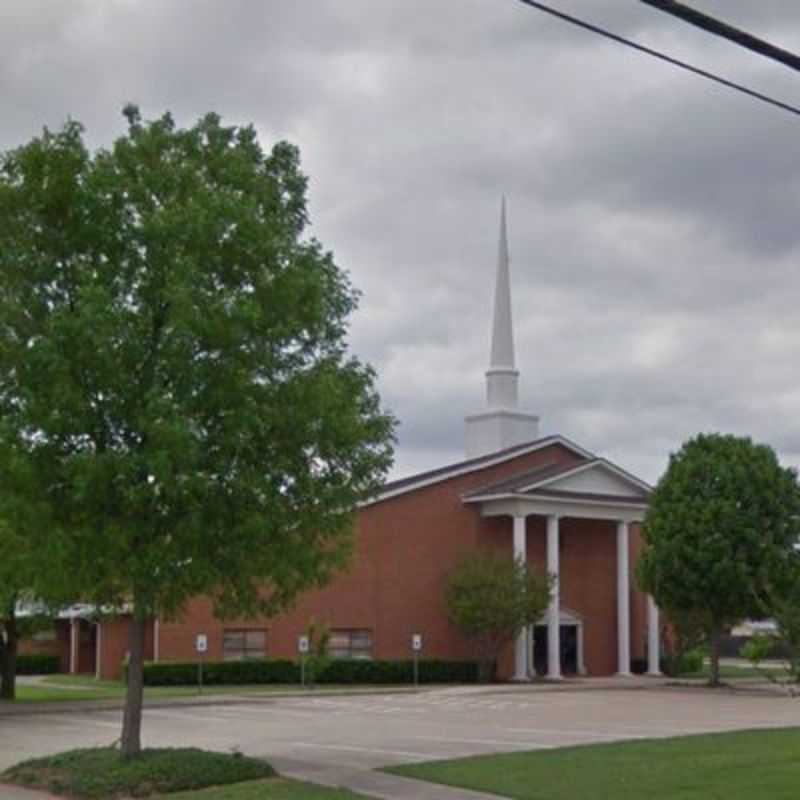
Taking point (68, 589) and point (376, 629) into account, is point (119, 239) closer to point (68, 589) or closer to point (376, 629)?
point (68, 589)

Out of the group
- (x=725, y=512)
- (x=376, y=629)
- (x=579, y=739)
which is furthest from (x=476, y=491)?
(x=579, y=739)

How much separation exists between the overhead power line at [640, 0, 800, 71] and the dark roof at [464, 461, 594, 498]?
1855 inches

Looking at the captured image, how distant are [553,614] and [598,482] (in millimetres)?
6086

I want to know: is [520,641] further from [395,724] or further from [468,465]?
[395,724]

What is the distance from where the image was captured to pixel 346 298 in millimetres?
20469

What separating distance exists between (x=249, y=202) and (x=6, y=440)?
4.39 metres

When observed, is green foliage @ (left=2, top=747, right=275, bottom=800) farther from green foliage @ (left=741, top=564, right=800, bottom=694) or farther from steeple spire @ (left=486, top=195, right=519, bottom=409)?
steeple spire @ (left=486, top=195, right=519, bottom=409)

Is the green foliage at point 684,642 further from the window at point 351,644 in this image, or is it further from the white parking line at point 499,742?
the white parking line at point 499,742

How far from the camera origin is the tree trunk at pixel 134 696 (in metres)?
19.2

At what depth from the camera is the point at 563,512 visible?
2308 inches

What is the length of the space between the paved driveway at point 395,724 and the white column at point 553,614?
1142 cm

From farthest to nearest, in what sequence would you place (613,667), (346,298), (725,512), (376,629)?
(613,667) < (376,629) < (725,512) < (346,298)

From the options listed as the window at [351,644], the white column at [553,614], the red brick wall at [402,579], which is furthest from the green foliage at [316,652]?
the white column at [553,614]

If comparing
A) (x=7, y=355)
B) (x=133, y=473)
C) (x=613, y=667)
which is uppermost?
(x=7, y=355)
